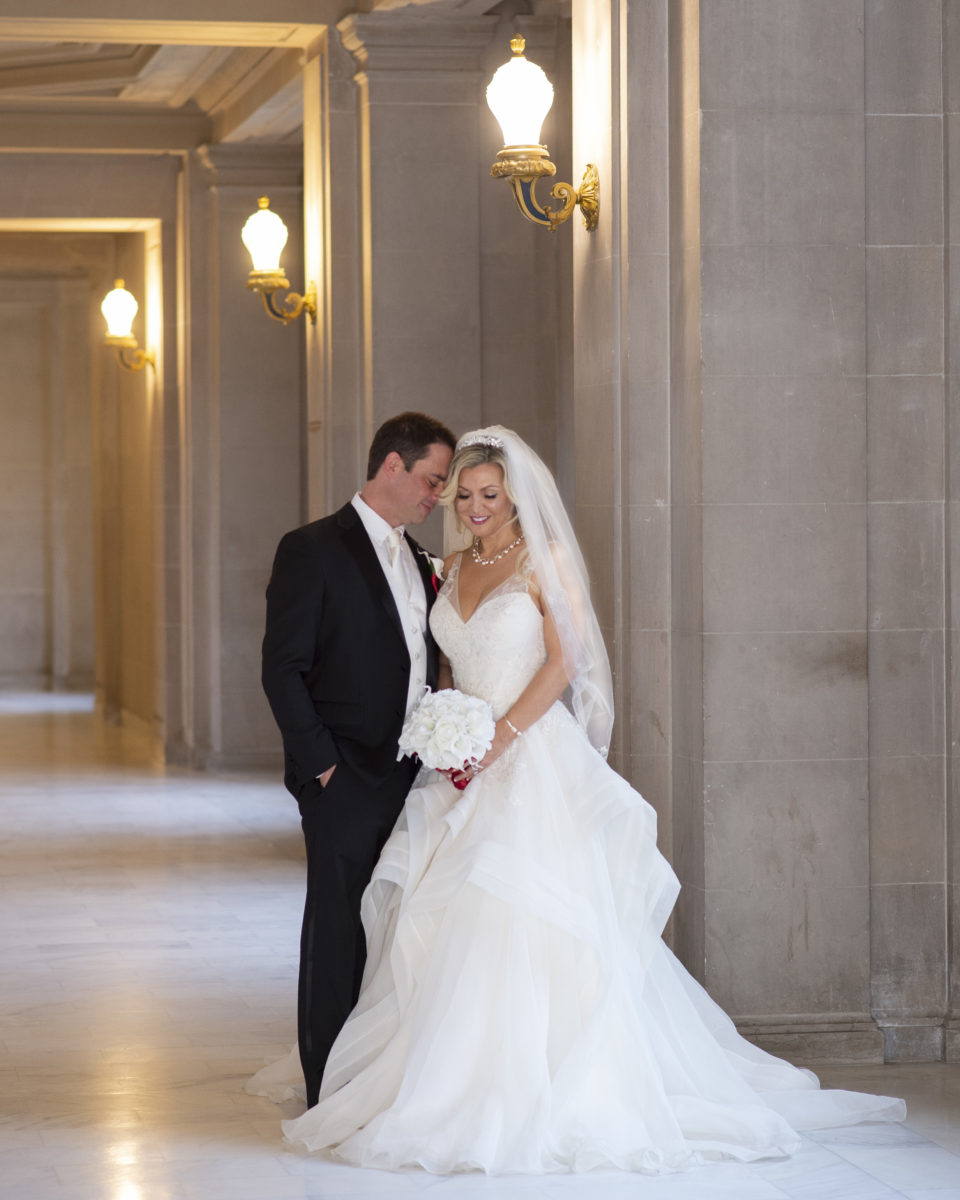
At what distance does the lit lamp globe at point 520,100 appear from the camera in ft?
22.2

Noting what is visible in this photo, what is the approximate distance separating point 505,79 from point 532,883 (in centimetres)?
323

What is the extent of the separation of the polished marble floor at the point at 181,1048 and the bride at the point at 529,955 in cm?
12

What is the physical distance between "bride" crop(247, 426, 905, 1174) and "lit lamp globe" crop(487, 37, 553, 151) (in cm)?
205

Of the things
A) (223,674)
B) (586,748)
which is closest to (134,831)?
(223,674)

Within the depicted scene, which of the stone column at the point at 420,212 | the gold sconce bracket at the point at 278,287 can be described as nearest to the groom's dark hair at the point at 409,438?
the stone column at the point at 420,212

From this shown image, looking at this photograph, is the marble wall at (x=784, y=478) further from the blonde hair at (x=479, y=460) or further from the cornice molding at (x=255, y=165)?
the cornice molding at (x=255, y=165)

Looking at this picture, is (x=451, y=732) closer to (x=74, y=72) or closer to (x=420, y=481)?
(x=420, y=481)

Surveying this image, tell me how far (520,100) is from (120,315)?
349 inches

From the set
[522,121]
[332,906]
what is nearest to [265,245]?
[522,121]

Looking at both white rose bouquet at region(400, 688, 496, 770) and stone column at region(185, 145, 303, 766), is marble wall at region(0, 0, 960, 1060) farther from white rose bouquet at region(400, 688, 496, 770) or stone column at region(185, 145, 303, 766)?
stone column at region(185, 145, 303, 766)

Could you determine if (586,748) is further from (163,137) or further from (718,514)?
(163,137)

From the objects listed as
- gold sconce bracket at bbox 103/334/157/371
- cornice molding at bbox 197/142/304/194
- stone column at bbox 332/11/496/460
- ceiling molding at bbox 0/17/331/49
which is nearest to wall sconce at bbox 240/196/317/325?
Answer: ceiling molding at bbox 0/17/331/49

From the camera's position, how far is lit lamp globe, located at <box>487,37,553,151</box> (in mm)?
6777

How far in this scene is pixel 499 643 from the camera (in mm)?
5148
